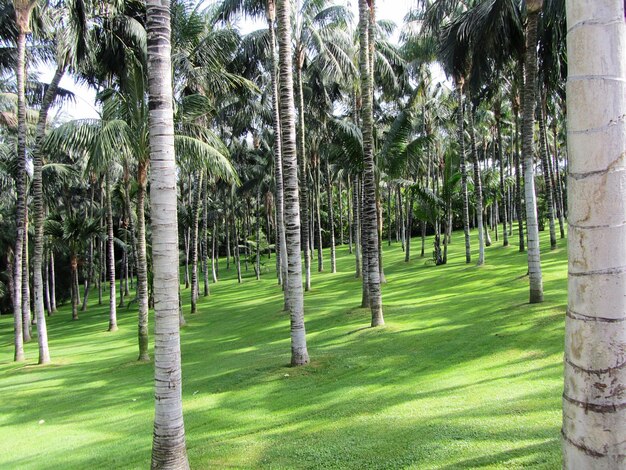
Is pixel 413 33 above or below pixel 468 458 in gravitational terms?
above

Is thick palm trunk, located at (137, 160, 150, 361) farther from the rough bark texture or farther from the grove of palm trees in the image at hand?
the rough bark texture

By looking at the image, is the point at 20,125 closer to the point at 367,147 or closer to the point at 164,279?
the point at 367,147

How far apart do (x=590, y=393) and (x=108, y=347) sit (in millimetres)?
18698

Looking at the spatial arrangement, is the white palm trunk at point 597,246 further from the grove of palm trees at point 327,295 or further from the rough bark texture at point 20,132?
the rough bark texture at point 20,132

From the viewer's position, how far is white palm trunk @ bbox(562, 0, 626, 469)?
233 cm

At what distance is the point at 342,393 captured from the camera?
8281 mm

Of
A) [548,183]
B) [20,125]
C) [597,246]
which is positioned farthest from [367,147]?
[548,183]

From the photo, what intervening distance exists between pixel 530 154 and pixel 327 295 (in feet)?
35.3

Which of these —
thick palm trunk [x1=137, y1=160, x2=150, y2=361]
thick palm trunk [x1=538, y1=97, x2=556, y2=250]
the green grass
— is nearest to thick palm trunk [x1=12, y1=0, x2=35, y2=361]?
the green grass

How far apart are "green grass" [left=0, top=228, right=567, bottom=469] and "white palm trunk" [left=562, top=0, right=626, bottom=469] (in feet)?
9.14

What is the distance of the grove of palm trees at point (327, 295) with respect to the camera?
8.00 ft

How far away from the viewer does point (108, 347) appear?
1856cm

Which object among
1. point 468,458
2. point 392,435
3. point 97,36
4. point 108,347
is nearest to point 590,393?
point 468,458

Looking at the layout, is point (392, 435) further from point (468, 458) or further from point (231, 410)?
point (231, 410)
